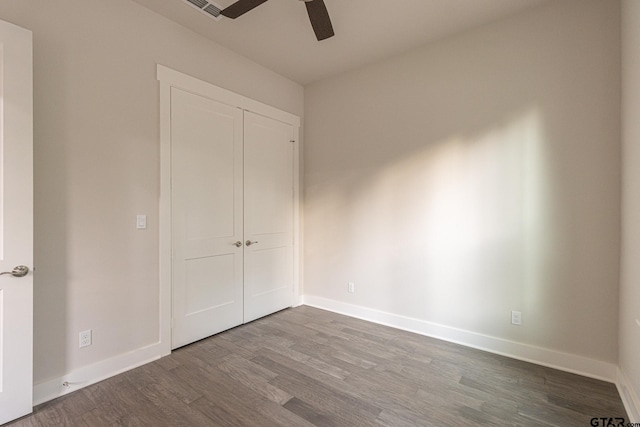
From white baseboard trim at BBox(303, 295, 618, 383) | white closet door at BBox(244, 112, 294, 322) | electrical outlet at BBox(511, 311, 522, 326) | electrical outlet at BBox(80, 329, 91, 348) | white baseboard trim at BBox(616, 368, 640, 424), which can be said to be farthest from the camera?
white closet door at BBox(244, 112, 294, 322)

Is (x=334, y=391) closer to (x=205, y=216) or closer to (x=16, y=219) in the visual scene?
(x=205, y=216)

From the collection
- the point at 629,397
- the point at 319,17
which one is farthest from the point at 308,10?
the point at 629,397

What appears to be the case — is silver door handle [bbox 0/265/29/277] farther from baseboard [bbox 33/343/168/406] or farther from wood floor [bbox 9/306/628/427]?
wood floor [bbox 9/306/628/427]

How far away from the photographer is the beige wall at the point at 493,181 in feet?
7.30

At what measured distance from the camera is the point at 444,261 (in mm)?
2912

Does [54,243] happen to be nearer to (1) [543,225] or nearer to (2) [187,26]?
(2) [187,26]

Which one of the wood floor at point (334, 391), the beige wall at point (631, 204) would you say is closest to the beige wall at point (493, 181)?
the beige wall at point (631, 204)

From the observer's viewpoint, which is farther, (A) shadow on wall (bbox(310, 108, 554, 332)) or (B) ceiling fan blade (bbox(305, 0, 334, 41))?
(A) shadow on wall (bbox(310, 108, 554, 332))

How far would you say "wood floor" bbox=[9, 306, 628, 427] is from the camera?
71.3 inches

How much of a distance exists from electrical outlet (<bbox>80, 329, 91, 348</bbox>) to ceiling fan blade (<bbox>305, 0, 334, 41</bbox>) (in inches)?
112

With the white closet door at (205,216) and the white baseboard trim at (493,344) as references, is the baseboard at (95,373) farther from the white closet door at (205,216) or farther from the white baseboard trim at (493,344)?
the white baseboard trim at (493,344)

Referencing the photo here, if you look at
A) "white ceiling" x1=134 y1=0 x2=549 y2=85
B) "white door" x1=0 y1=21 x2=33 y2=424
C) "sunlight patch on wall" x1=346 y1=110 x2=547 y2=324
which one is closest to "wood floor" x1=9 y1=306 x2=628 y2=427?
"white door" x1=0 y1=21 x2=33 y2=424

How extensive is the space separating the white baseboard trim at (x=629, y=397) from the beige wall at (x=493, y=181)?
0.18 metres

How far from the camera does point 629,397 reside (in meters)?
1.85
